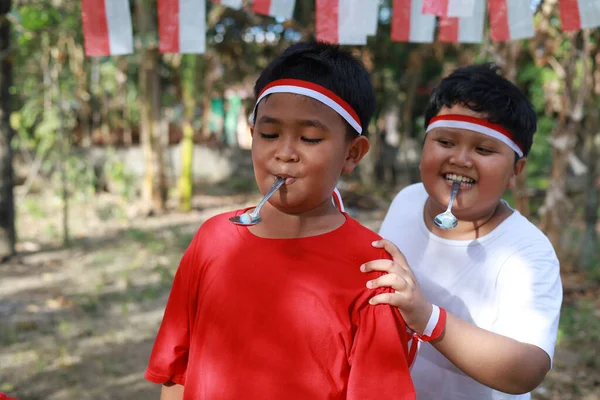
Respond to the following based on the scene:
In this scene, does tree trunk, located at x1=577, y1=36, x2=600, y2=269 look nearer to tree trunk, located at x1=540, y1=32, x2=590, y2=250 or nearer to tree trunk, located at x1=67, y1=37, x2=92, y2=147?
tree trunk, located at x1=540, y1=32, x2=590, y2=250

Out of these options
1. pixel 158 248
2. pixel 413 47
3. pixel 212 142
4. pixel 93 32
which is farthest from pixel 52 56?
pixel 212 142

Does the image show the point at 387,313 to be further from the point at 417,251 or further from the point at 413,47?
the point at 413,47

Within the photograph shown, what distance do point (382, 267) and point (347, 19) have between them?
45.6 inches

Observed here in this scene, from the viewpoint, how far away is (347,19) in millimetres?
1972

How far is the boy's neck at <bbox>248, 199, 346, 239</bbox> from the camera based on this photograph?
4.00 feet

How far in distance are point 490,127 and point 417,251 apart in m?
0.40

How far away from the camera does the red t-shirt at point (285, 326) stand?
1.11 meters

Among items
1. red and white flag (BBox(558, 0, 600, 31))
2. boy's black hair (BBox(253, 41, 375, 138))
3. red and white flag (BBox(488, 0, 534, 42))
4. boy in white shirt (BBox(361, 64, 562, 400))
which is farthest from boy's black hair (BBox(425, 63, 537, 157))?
red and white flag (BBox(558, 0, 600, 31))

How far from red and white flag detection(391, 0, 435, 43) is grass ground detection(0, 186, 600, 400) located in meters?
2.20

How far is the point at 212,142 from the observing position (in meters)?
12.8

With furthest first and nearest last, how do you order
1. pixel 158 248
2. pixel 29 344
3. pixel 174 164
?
pixel 174 164
pixel 158 248
pixel 29 344

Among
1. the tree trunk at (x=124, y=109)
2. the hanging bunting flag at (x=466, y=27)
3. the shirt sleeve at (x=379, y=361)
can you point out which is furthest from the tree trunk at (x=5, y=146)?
the tree trunk at (x=124, y=109)

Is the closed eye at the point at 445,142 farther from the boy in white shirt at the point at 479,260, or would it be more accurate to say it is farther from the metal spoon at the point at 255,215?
the metal spoon at the point at 255,215

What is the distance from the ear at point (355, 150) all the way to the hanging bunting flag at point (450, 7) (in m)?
0.86
